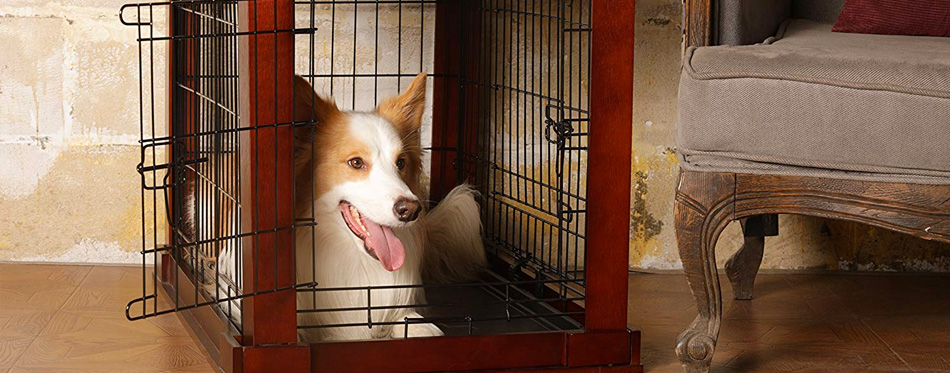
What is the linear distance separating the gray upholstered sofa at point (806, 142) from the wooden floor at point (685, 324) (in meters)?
0.35

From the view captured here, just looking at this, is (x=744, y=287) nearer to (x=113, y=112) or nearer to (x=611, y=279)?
(x=611, y=279)

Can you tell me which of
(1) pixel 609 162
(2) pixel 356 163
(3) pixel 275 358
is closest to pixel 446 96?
(2) pixel 356 163

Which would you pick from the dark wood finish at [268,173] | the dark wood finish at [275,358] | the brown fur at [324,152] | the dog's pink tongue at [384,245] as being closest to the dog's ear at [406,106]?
the brown fur at [324,152]

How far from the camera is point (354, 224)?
186 centimetres

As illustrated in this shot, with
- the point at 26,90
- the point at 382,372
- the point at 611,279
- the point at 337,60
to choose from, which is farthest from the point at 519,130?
the point at 26,90

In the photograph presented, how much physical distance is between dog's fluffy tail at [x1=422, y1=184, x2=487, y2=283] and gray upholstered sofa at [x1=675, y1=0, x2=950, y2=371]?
2.15ft

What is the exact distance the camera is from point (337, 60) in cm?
262

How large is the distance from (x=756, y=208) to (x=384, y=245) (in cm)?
68

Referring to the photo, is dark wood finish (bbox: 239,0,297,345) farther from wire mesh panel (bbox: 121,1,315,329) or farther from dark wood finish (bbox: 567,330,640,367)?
dark wood finish (bbox: 567,330,640,367)

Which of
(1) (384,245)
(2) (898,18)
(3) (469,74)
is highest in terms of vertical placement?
(2) (898,18)

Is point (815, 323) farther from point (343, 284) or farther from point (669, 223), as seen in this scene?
point (343, 284)

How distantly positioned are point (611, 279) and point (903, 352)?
68cm

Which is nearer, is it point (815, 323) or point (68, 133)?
point (815, 323)

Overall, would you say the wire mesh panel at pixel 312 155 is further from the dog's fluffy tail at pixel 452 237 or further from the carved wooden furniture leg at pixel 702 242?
the carved wooden furniture leg at pixel 702 242
